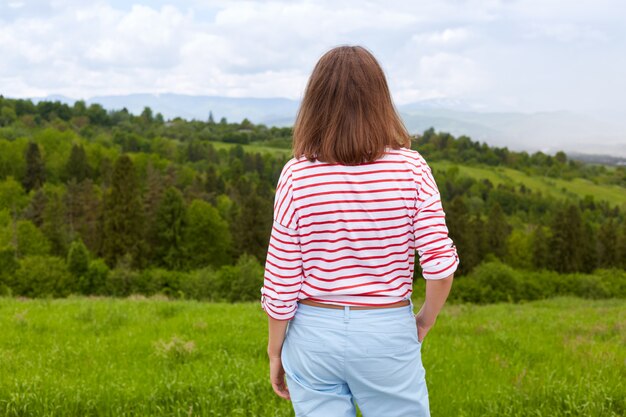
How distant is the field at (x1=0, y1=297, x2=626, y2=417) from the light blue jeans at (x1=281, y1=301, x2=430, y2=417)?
256 cm

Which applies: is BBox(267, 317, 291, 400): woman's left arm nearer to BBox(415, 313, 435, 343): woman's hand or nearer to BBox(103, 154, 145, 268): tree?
BBox(415, 313, 435, 343): woman's hand

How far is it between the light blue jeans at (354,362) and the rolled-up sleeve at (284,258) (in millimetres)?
147

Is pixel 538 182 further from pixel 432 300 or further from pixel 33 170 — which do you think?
pixel 432 300

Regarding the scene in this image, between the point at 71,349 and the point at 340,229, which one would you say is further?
the point at 71,349

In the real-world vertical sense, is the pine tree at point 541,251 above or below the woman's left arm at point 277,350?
below

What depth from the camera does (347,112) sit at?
3.10 metres

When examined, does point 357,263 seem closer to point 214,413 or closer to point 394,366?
point 394,366

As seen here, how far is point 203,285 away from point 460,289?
32.7 metres

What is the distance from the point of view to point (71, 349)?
8156mm

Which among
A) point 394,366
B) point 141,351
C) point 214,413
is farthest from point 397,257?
point 141,351

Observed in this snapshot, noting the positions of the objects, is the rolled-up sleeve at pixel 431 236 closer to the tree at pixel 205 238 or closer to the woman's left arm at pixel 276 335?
the woman's left arm at pixel 276 335

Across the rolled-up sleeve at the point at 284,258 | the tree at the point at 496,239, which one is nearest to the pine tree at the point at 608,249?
the tree at the point at 496,239

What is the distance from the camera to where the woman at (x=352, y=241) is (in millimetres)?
A: 3049

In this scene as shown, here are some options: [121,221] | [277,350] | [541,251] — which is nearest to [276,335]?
[277,350]
